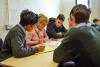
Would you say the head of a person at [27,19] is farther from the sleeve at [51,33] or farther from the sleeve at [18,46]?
the sleeve at [51,33]

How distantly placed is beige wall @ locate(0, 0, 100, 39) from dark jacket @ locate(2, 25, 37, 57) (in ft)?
7.06

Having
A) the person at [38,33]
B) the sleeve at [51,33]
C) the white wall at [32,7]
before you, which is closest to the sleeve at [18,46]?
the person at [38,33]

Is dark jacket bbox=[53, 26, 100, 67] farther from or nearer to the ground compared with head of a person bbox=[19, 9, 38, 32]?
nearer to the ground

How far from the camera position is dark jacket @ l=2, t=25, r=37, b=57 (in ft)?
7.58

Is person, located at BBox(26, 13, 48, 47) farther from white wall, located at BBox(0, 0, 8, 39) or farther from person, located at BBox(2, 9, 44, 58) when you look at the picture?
white wall, located at BBox(0, 0, 8, 39)

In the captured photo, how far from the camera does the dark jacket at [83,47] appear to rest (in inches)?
67.5

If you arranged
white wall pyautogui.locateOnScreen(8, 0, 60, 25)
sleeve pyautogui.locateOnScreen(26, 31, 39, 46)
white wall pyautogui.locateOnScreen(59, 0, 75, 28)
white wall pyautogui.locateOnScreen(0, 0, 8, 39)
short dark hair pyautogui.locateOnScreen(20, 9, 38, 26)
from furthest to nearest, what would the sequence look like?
white wall pyautogui.locateOnScreen(59, 0, 75, 28), white wall pyautogui.locateOnScreen(8, 0, 60, 25), white wall pyautogui.locateOnScreen(0, 0, 8, 39), sleeve pyautogui.locateOnScreen(26, 31, 39, 46), short dark hair pyautogui.locateOnScreen(20, 9, 38, 26)

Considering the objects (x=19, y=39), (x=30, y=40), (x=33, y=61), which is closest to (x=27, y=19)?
(x=19, y=39)

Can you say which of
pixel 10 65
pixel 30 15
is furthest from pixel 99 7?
pixel 10 65

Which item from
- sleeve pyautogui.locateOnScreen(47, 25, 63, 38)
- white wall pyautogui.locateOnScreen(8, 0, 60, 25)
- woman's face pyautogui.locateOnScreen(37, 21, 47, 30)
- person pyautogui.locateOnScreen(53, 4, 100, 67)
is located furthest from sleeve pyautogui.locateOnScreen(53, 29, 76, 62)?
white wall pyautogui.locateOnScreen(8, 0, 60, 25)

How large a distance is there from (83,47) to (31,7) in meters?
3.88

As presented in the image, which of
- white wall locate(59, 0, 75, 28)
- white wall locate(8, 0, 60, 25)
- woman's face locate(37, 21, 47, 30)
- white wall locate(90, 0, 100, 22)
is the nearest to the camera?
woman's face locate(37, 21, 47, 30)

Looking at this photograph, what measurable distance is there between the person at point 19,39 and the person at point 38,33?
75 cm

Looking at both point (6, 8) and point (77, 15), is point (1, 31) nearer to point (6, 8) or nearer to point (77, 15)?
point (6, 8)
